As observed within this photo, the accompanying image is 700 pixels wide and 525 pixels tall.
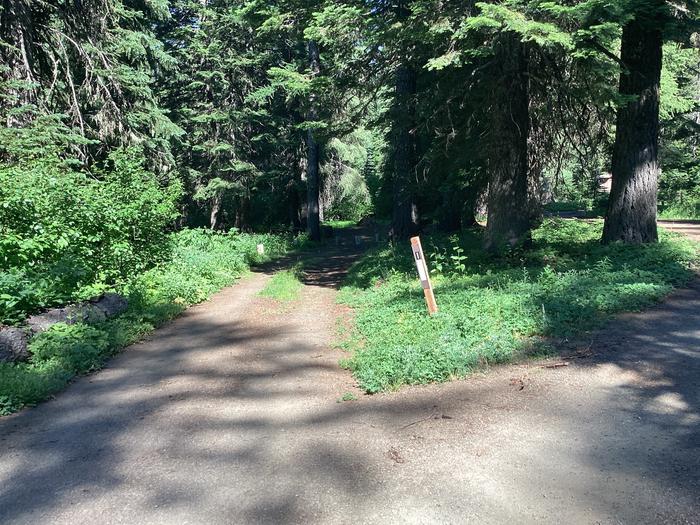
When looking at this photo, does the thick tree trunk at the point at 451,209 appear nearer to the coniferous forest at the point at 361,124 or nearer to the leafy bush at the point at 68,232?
the coniferous forest at the point at 361,124

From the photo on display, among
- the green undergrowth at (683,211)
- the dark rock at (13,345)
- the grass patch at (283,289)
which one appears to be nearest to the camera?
the dark rock at (13,345)

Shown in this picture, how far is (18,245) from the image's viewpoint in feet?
29.2

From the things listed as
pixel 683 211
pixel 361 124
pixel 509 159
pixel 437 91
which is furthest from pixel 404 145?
pixel 683 211

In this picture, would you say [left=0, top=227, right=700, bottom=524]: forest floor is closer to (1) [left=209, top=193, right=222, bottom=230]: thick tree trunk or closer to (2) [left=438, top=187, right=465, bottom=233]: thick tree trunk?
(2) [left=438, top=187, right=465, bottom=233]: thick tree trunk

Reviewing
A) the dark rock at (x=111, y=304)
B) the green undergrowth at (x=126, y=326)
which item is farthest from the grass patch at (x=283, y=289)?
the dark rock at (x=111, y=304)

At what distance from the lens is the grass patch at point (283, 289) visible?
42.2ft

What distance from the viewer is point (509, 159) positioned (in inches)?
476

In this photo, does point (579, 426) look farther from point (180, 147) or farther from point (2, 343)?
point (180, 147)

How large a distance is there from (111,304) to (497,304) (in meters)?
6.65

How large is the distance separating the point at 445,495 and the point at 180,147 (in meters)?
27.6

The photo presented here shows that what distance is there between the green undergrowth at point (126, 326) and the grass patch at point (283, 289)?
1481mm

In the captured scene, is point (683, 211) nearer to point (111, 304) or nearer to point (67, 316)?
point (111, 304)

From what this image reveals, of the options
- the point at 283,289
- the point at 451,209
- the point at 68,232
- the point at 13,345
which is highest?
the point at 68,232

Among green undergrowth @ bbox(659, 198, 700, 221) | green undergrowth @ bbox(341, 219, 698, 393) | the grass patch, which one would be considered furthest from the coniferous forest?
green undergrowth @ bbox(659, 198, 700, 221)
